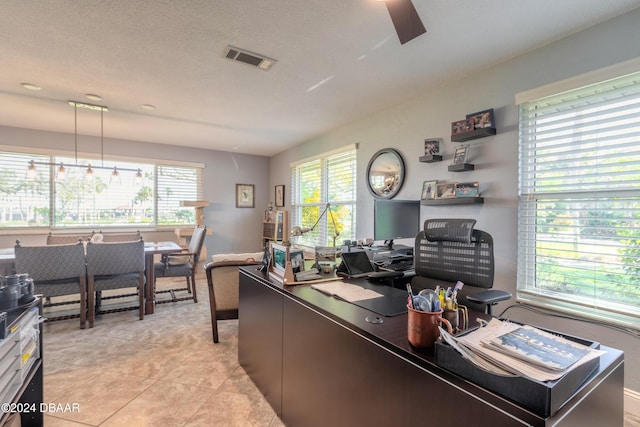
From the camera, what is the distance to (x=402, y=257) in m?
2.74

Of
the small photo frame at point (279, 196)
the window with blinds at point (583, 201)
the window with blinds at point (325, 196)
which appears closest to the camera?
the window with blinds at point (583, 201)

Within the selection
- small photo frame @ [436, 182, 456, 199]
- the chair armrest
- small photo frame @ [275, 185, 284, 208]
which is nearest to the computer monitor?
small photo frame @ [436, 182, 456, 199]

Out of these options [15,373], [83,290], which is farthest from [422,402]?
[83,290]

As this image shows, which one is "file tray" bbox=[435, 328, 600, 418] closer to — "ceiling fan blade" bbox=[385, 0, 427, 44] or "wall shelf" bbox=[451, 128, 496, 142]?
"ceiling fan blade" bbox=[385, 0, 427, 44]

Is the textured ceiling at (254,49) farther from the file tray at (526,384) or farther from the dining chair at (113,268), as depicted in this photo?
the file tray at (526,384)

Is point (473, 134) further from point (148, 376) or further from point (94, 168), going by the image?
point (94, 168)

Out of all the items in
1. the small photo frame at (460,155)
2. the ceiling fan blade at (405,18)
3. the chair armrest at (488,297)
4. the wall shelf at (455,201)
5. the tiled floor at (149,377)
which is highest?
the ceiling fan blade at (405,18)

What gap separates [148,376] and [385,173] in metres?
2.95

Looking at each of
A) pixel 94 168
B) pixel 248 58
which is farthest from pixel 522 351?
pixel 94 168

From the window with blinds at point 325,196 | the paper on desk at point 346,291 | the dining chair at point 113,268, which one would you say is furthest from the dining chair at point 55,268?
the paper on desk at point 346,291

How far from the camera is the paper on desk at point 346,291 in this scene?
1533 mm

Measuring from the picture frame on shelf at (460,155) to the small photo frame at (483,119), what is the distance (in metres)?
0.21

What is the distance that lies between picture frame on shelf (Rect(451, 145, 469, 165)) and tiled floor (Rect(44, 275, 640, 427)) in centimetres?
197

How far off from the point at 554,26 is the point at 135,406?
362 centimetres
